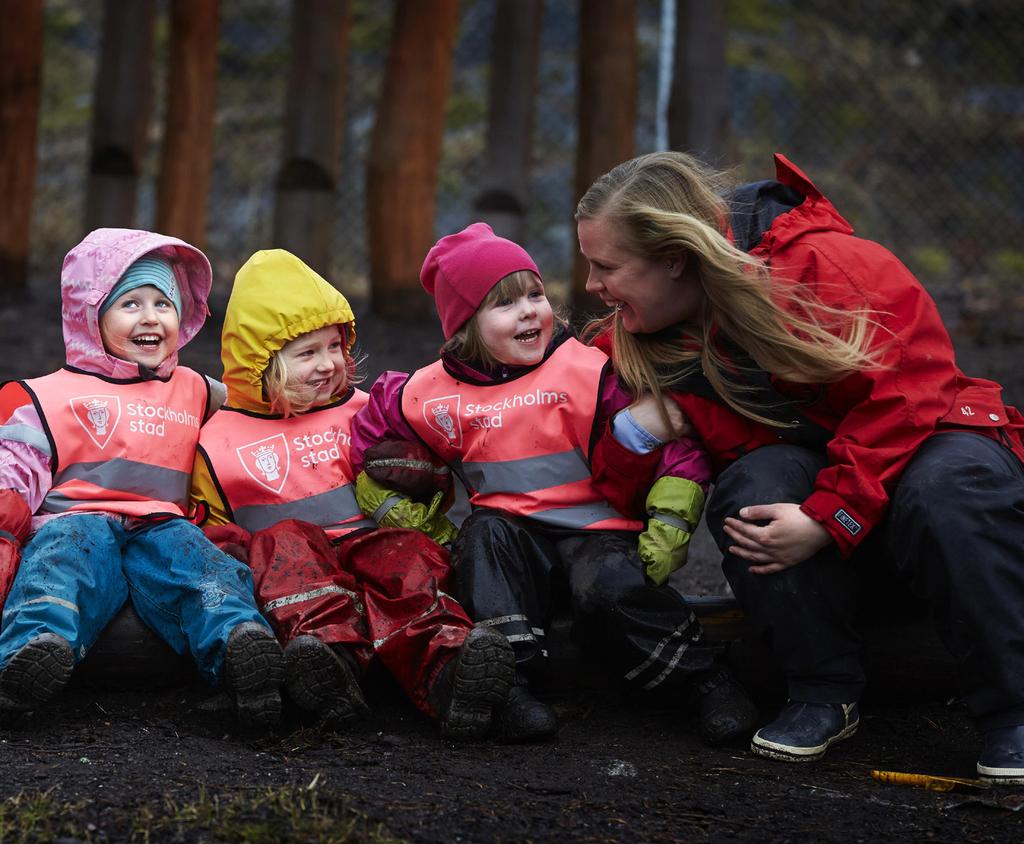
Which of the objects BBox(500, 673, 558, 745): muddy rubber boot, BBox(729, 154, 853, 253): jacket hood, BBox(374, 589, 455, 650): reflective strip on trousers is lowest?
BBox(500, 673, 558, 745): muddy rubber boot

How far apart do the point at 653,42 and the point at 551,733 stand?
10115 millimetres

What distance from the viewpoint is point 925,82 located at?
11719mm

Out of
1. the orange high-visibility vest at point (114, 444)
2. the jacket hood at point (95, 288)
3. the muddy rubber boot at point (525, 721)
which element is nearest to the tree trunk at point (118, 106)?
the jacket hood at point (95, 288)

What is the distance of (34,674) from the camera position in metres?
2.92

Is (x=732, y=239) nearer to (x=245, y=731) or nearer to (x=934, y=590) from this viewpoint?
(x=934, y=590)

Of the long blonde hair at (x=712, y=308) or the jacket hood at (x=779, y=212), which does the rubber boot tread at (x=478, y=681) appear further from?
the jacket hood at (x=779, y=212)

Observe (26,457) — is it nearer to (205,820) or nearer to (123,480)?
(123,480)

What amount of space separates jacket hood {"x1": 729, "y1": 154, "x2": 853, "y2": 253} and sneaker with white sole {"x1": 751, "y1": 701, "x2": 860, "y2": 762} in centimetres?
109

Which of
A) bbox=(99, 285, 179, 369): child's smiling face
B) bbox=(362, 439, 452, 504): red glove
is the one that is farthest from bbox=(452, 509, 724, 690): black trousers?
bbox=(99, 285, 179, 369): child's smiling face

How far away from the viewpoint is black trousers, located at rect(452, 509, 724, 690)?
10.5 feet

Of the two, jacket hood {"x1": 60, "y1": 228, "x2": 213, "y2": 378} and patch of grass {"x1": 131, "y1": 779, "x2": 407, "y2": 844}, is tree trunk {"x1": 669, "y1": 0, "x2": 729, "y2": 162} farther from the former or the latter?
patch of grass {"x1": 131, "y1": 779, "x2": 407, "y2": 844}

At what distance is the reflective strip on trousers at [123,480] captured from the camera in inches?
135

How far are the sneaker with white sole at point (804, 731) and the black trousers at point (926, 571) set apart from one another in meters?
0.03

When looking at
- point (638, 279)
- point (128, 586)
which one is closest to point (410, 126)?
point (638, 279)
